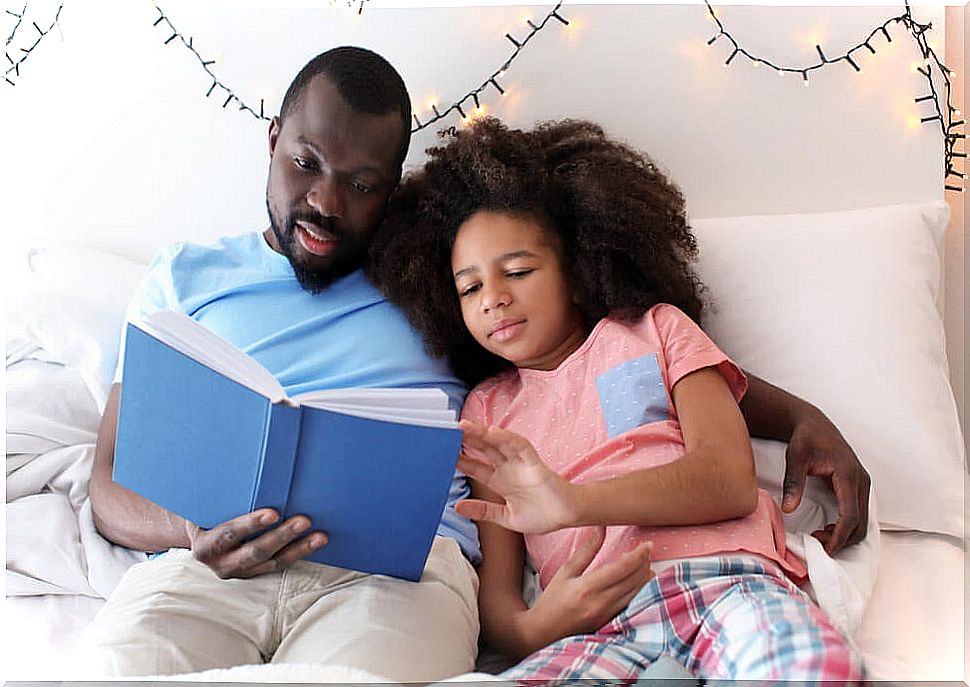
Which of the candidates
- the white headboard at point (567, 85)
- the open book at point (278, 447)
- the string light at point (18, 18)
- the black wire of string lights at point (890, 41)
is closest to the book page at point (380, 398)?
the open book at point (278, 447)

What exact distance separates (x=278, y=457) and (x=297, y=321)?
489 millimetres

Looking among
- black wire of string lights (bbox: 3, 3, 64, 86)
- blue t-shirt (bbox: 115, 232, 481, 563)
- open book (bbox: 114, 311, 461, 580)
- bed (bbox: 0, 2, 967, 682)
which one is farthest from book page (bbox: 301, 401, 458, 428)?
black wire of string lights (bbox: 3, 3, 64, 86)

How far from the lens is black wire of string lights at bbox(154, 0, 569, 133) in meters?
1.82

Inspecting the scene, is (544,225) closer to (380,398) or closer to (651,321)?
(651,321)

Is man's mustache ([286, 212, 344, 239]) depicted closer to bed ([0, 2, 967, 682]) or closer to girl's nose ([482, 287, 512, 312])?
girl's nose ([482, 287, 512, 312])

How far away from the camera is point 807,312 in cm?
156

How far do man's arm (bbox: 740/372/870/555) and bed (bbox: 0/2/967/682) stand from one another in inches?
1.4

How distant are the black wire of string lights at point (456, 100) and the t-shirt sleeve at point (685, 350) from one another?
60 cm

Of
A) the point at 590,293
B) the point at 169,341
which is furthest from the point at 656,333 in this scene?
the point at 169,341

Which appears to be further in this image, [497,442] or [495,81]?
[495,81]

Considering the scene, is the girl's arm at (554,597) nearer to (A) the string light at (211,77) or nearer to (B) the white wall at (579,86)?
(B) the white wall at (579,86)

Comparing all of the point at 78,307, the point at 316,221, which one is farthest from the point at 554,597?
the point at 78,307

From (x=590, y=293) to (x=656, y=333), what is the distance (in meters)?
0.12

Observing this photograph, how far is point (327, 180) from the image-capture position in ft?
4.87
